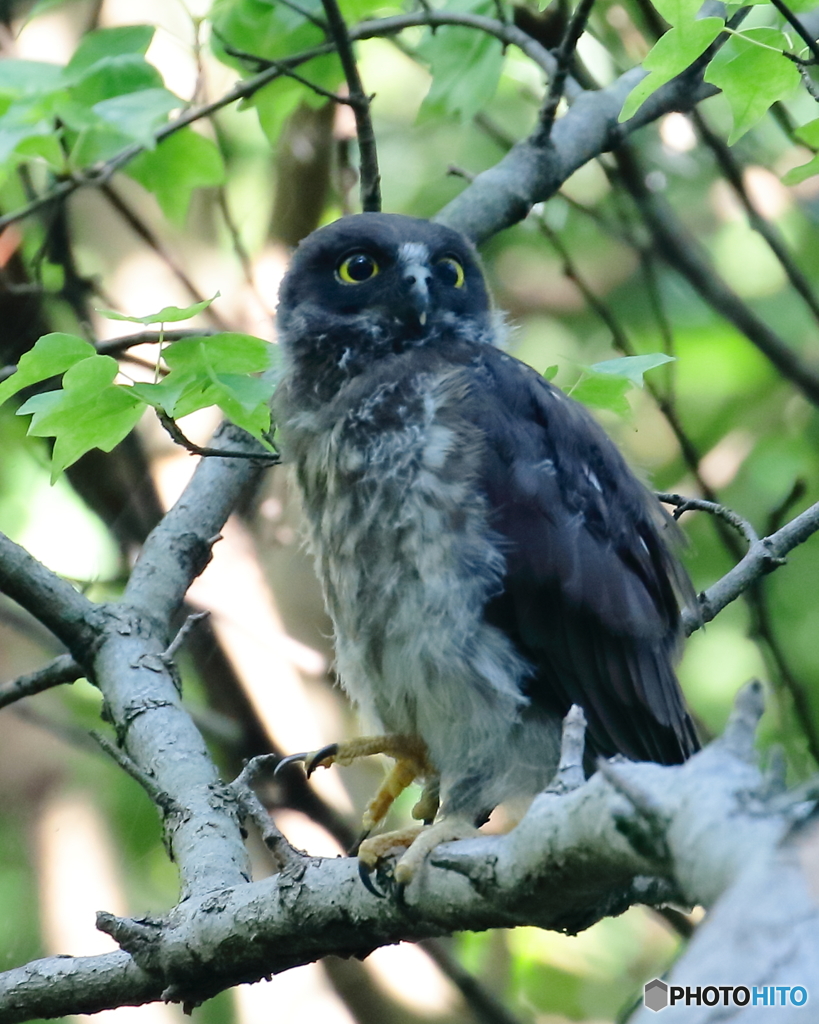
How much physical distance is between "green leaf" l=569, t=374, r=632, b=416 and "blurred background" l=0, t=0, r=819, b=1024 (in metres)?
1.46

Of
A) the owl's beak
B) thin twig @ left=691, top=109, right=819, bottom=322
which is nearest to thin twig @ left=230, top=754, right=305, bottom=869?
the owl's beak

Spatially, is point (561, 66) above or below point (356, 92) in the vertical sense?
above

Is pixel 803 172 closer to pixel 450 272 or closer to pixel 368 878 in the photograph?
pixel 450 272

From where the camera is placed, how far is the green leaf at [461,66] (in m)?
3.67

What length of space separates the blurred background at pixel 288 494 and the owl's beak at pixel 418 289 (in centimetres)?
103

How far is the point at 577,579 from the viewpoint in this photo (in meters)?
2.59

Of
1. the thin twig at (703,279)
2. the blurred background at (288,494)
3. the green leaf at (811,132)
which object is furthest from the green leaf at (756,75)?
the thin twig at (703,279)

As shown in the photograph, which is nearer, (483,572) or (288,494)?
(483,572)

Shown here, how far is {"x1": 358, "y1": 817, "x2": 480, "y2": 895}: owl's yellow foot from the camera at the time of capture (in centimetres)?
209

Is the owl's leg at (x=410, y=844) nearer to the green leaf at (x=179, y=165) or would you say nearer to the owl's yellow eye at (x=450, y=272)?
the owl's yellow eye at (x=450, y=272)

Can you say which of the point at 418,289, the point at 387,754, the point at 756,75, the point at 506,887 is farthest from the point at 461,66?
the point at 506,887

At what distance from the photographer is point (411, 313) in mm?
2994

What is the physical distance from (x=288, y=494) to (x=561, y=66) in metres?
1.67

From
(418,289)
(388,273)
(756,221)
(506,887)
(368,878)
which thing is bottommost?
(506,887)
